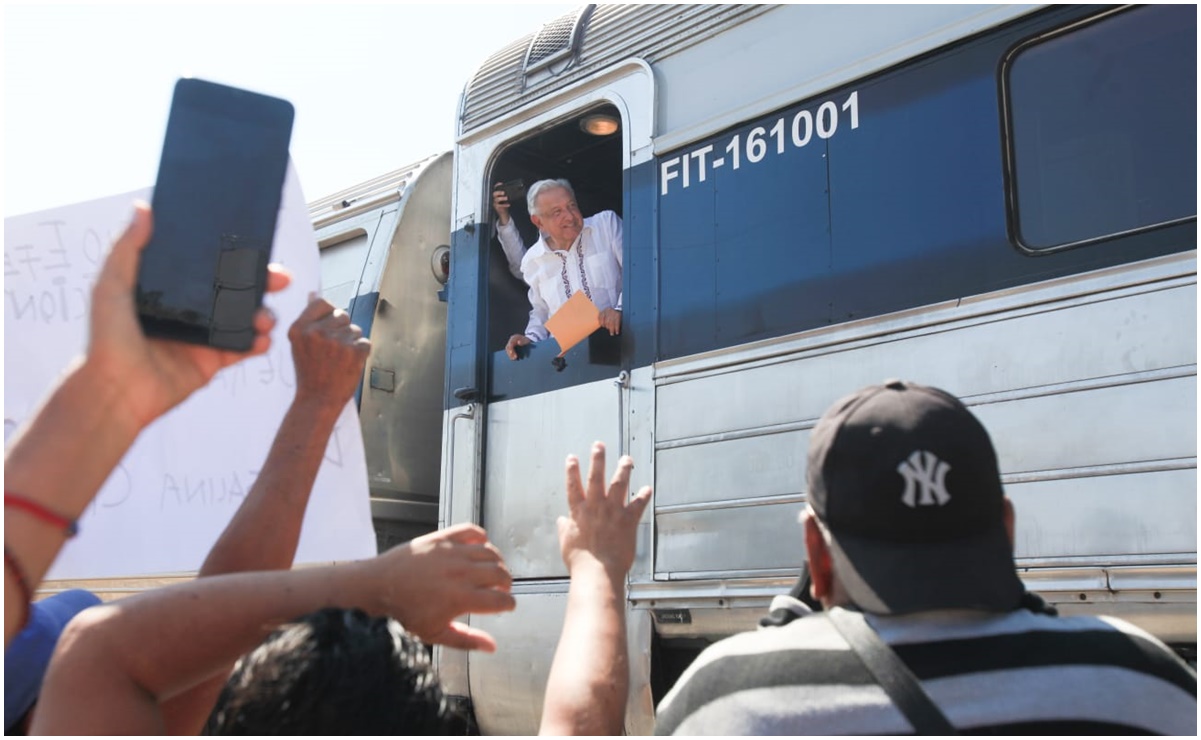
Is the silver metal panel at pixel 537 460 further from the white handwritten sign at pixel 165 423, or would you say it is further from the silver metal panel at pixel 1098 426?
the white handwritten sign at pixel 165 423

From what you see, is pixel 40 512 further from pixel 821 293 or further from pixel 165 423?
pixel 821 293

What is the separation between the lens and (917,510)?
3.85 ft

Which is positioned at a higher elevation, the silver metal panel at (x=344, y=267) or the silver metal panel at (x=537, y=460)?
the silver metal panel at (x=344, y=267)

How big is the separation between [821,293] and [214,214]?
207cm

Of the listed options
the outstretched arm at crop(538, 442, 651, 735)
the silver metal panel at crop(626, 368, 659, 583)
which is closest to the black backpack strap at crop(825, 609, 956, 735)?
the outstretched arm at crop(538, 442, 651, 735)

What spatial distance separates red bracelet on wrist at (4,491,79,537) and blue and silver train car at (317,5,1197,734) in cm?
218

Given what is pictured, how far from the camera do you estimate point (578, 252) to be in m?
4.14

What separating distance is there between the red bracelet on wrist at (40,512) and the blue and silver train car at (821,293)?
218 centimetres

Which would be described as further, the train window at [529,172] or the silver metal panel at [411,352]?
the silver metal panel at [411,352]

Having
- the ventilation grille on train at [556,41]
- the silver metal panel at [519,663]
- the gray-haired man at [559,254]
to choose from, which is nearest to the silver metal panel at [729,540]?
the silver metal panel at [519,663]

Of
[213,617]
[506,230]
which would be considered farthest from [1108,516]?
[506,230]

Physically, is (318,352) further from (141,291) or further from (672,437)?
(672,437)

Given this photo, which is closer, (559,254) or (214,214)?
(214,214)

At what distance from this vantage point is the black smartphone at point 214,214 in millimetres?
1283
